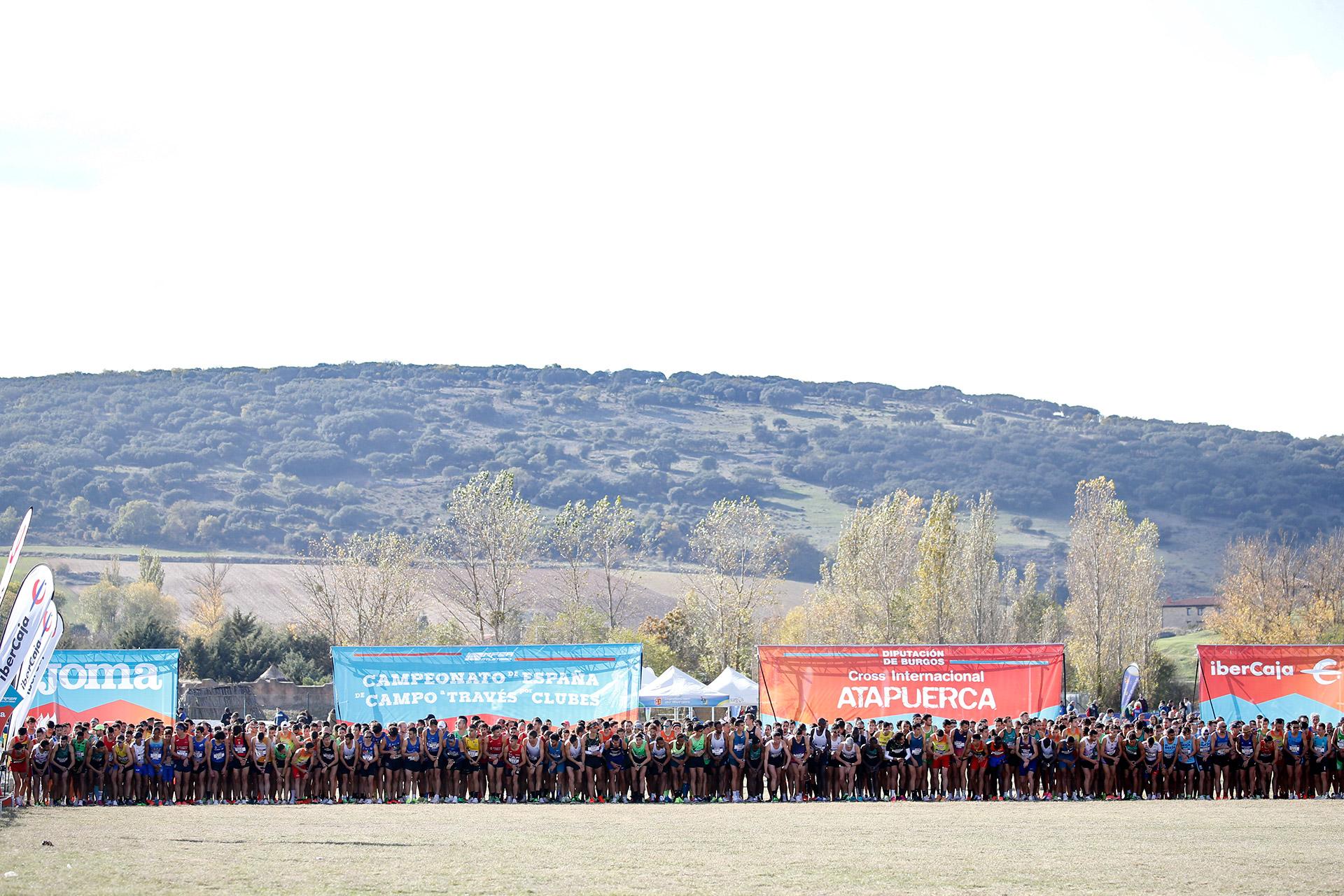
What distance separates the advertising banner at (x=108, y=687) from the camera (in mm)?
27719

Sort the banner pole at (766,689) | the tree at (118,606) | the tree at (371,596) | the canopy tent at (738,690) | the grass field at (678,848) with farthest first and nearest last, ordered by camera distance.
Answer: the tree at (118,606)
the tree at (371,596)
the canopy tent at (738,690)
the banner pole at (766,689)
the grass field at (678,848)

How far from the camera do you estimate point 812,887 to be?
13.3 metres

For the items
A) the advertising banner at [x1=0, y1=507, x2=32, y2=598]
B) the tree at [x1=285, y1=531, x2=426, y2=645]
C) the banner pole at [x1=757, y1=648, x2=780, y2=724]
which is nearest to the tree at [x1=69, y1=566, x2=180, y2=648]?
the tree at [x1=285, y1=531, x2=426, y2=645]

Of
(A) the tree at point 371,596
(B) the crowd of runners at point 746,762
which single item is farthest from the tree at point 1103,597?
(B) the crowd of runners at point 746,762

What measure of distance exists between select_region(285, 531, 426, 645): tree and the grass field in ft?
117

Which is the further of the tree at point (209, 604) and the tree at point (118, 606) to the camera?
the tree at point (209, 604)

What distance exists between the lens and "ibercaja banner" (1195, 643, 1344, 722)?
2705 cm

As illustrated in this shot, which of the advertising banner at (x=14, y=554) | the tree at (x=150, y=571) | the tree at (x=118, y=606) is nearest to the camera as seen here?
the advertising banner at (x=14, y=554)

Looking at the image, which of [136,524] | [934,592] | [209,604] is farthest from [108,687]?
[136,524]

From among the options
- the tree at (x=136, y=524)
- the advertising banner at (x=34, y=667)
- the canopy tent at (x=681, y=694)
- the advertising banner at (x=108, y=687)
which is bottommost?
the canopy tent at (x=681, y=694)

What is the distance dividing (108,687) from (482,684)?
7.18 meters

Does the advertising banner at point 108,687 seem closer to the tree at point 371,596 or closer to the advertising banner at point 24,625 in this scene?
the advertising banner at point 24,625

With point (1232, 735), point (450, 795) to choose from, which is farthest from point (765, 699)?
point (1232, 735)

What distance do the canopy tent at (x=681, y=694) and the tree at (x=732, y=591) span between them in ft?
43.9
